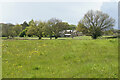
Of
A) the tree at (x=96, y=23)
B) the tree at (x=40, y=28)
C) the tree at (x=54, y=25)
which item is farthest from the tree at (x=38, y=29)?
the tree at (x=96, y=23)

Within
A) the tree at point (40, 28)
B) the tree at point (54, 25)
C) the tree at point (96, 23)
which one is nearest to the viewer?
the tree at point (96, 23)

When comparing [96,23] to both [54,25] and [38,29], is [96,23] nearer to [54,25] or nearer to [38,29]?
[54,25]

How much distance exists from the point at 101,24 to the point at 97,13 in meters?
4.89

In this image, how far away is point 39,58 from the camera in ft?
42.2

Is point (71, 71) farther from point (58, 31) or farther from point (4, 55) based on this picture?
point (58, 31)

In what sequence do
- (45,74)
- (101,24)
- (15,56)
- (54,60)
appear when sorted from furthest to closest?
(101,24) → (15,56) → (54,60) → (45,74)

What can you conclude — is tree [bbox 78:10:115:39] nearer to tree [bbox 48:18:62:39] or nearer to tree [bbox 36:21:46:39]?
tree [bbox 48:18:62:39]

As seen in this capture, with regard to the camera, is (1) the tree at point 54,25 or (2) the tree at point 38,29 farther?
(2) the tree at point 38,29

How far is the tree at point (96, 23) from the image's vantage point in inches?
2240

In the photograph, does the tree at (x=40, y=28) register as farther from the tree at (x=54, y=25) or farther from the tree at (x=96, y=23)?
the tree at (x=96, y=23)

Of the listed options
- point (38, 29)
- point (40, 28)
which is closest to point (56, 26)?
point (40, 28)

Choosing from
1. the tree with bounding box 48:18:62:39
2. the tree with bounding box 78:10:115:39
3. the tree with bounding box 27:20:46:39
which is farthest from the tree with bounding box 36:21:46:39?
the tree with bounding box 78:10:115:39

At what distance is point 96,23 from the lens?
2307 inches

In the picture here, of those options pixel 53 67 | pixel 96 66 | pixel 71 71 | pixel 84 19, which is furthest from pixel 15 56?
pixel 84 19
